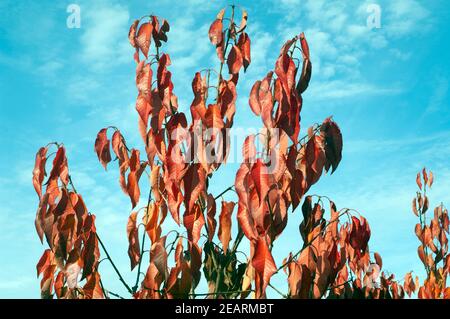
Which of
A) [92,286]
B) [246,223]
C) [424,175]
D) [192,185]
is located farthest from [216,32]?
[424,175]

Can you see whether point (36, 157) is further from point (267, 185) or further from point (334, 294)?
point (334, 294)

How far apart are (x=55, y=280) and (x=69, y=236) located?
0.53m

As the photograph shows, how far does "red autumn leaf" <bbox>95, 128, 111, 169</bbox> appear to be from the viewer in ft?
9.57

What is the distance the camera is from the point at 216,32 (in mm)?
2811

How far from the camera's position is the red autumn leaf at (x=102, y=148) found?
2.92 m

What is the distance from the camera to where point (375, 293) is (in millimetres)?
3596

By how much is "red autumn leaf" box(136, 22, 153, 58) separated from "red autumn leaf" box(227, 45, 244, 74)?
39 centimetres

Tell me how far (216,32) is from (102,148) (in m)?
0.82

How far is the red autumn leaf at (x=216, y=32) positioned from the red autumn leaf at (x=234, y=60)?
0.10 metres

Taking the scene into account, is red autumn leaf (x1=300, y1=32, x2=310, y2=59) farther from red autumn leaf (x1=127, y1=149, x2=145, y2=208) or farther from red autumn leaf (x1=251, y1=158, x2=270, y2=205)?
red autumn leaf (x1=127, y1=149, x2=145, y2=208)

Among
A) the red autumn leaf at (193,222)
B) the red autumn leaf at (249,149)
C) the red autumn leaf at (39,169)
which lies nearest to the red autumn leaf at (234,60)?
the red autumn leaf at (249,149)

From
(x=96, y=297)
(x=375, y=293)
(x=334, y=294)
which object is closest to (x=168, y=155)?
(x=96, y=297)

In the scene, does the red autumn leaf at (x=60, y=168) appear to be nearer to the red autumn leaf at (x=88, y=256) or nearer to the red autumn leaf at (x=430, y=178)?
the red autumn leaf at (x=88, y=256)

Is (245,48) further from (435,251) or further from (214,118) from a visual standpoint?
(435,251)
